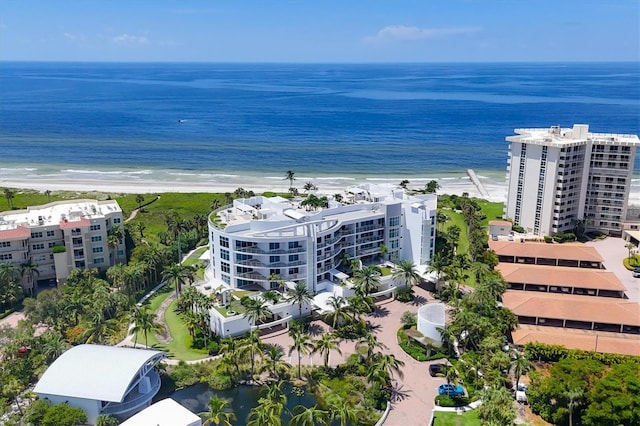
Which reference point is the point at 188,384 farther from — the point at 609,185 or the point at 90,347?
the point at 609,185

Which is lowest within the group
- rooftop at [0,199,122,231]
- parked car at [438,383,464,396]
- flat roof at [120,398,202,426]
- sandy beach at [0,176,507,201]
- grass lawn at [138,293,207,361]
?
grass lawn at [138,293,207,361]

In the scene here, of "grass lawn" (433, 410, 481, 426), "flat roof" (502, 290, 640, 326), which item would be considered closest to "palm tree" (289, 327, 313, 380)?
"grass lawn" (433, 410, 481, 426)

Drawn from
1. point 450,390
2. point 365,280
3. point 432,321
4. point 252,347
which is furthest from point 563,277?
point 252,347

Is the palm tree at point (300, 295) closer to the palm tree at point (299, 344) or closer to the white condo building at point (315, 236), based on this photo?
the white condo building at point (315, 236)

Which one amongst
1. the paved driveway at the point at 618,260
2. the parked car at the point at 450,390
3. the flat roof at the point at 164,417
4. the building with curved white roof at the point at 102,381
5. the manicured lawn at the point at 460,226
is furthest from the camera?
the manicured lawn at the point at 460,226

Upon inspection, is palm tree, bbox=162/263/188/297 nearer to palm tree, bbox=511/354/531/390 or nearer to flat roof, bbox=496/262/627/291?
palm tree, bbox=511/354/531/390

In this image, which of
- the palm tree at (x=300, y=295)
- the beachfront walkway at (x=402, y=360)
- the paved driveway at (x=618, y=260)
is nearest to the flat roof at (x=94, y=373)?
the beachfront walkway at (x=402, y=360)

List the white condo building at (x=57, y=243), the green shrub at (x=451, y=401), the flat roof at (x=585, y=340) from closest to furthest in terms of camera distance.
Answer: the green shrub at (x=451, y=401) < the flat roof at (x=585, y=340) < the white condo building at (x=57, y=243)
